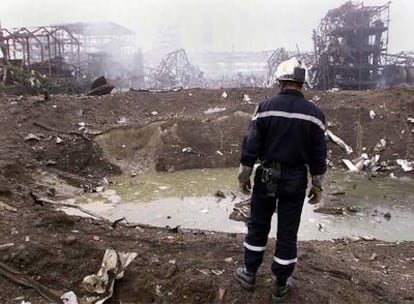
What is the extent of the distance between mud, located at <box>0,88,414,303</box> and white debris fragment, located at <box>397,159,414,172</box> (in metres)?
0.17

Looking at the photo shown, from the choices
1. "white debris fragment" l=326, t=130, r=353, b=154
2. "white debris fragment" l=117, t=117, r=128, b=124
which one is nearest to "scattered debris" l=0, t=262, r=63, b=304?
"white debris fragment" l=117, t=117, r=128, b=124

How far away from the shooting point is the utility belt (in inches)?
136

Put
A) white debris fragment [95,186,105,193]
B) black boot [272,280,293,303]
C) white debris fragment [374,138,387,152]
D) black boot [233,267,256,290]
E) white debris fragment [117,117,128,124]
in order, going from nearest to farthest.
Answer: black boot [272,280,293,303] → black boot [233,267,256,290] → white debris fragment [95,186,105,193] → white debris fragment [374,138,387,152] → white debris fragment [117,117,128,124]

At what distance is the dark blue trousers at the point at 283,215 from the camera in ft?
11.4

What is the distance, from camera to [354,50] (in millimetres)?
20469

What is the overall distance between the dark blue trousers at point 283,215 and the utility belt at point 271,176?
28 millimetres

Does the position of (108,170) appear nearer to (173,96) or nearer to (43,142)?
(43,142)

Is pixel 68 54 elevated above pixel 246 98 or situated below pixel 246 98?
above

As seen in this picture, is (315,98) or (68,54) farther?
(68,54)

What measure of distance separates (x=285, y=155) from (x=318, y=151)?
0.26 m

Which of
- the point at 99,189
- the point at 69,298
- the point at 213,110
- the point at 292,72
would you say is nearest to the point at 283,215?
the point at 292,72

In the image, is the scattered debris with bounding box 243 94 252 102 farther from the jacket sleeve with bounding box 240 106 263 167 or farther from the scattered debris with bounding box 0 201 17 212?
the jacket sleeve with bounding box 240 106 263 167

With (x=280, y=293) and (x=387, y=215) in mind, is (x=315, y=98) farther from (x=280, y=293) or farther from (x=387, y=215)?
(x=280, y=293)

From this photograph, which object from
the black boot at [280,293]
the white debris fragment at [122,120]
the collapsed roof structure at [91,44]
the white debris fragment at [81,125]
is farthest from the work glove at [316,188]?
the collapsed roof structure at [91,44]
